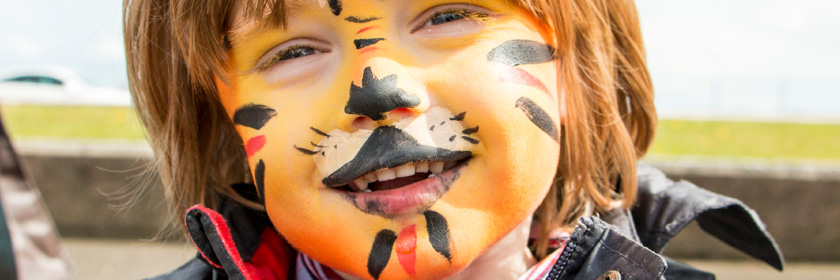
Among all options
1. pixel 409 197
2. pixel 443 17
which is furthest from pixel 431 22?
pixel 409 197

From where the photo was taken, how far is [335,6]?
130 cm

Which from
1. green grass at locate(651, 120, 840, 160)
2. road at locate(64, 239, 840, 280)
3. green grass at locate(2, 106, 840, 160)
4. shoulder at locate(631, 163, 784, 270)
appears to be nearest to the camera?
shoulder at locate(631, 163, 784, 270)

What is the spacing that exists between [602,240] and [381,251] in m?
0.55

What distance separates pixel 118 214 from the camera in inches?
182

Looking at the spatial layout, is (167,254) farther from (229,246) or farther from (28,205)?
(229,246)

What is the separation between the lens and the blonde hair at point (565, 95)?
4.91ft

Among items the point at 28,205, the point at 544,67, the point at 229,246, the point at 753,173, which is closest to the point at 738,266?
the point at 753,173

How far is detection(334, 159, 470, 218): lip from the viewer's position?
4.11 feet

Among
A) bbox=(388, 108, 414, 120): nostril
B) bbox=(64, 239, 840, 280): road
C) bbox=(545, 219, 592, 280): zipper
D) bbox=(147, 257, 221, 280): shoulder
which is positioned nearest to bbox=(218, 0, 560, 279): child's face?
bbox=(388, 108, 414, 120): nostril

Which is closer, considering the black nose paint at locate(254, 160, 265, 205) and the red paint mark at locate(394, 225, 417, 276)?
the red paint mark at locate(394, 225, 417, 276)

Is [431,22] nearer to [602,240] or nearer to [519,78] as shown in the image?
[519,78]

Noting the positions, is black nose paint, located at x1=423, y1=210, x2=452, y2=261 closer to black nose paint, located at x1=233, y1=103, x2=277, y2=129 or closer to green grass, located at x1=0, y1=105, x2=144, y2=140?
black nose paint, located at x1=233, y1=103, x2=277, y2=129

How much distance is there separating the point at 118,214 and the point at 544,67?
411 cm

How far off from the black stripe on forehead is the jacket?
1.97ft
